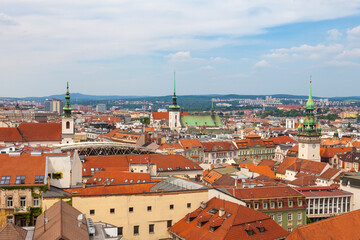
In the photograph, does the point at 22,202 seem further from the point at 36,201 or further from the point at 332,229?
the point at 332,229

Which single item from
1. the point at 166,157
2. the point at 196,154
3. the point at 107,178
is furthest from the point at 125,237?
the point at 196,154

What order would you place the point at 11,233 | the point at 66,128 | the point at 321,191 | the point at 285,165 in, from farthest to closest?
1. the point at 66,128
2. the point at 285,165
3. the point at 321,191
4. the point at 11,233

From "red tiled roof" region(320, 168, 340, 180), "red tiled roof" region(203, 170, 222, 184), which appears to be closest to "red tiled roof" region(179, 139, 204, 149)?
"red tiled roof" region(320, 168, 340, 180)

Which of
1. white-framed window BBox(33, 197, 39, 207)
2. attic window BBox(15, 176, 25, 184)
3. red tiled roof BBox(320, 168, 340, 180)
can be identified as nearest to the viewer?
white-framed window BBox(33, 197, 39, 207)

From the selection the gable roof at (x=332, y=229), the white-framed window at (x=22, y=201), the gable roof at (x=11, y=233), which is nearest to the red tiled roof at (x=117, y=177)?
the white-framed window at (x=22, y=201)

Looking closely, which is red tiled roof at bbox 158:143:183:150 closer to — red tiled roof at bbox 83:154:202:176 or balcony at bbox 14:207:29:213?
red tiled roof at bbox 83:154:202:176

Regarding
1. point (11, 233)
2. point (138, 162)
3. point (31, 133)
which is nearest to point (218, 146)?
point (31, 133)
